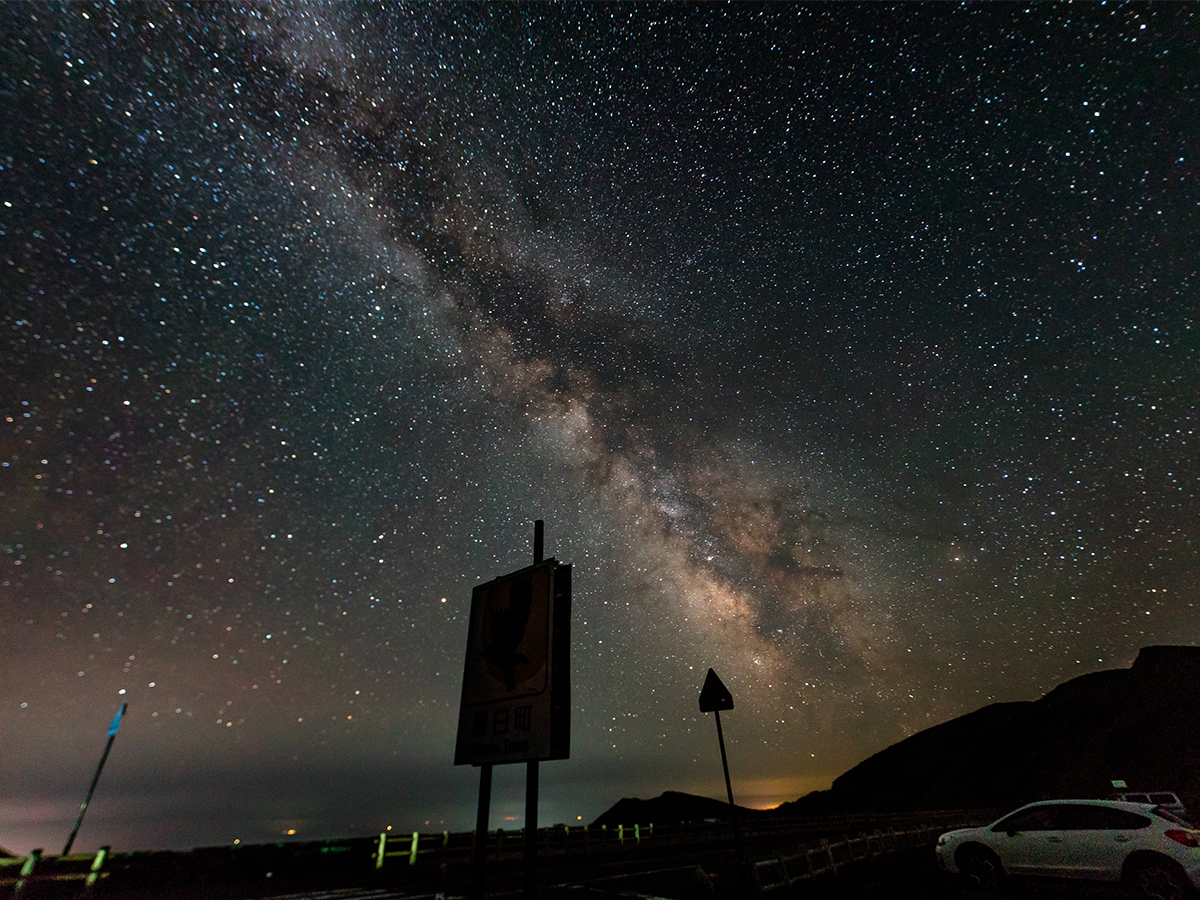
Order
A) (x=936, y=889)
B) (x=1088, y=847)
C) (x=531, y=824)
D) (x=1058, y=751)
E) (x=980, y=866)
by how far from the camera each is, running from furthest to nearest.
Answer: (x=1058, y=751)
(x=980, y=866)
(x=936, y=889)
(x=1088, y=847)
(x=531, y=824)

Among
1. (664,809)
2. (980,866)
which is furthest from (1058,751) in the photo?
(980,866)

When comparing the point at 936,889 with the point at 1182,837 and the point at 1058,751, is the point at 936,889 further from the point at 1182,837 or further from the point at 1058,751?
the point at 1058,751

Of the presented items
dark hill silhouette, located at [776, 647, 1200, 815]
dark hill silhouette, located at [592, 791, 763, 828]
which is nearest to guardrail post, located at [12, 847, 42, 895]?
dark hill silhouette, located at [776, 647, 1200, 815]

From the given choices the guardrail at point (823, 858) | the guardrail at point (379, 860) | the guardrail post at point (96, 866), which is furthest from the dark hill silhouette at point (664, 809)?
the guardrail post at point (96, 866)

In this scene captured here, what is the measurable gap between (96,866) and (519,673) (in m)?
14.5

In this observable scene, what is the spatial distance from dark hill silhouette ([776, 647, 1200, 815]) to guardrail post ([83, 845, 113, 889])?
79947 millimetres

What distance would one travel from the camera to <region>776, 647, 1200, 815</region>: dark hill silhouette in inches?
2751

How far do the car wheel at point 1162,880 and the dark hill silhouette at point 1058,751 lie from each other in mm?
68626

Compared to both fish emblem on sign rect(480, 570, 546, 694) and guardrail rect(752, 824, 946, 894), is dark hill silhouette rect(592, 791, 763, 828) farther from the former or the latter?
fish emblem on sign rect(480, 570, 546, 694)

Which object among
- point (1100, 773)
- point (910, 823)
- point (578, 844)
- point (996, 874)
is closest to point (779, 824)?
point (910, 823)

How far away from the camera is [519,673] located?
16.2ft

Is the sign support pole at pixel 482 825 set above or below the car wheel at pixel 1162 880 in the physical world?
above

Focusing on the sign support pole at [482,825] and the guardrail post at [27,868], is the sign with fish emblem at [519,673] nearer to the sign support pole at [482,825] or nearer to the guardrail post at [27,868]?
the sign support pole at [482,825]

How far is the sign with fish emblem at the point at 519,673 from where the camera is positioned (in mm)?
4625
